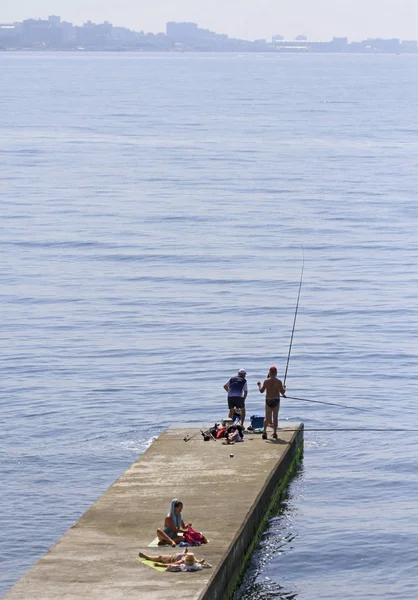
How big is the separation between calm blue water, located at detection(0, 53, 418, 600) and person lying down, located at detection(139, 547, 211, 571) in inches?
94.0

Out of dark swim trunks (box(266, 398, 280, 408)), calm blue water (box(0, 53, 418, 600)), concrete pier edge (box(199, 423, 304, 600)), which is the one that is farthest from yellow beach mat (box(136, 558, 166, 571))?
dark swim trunks (box(266, 398, 280, 408))

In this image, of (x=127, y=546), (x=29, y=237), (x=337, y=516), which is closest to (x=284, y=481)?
(x=337, y=516)

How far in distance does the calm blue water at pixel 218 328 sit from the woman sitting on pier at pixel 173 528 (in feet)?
6.21

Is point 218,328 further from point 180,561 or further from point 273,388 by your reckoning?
point 180,561

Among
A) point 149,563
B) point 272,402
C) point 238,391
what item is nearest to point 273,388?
point 272,402

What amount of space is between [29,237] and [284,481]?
3448 cm

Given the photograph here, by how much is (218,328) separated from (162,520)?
19525mm

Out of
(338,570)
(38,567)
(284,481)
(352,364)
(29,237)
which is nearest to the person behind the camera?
(38,567)

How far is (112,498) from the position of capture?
72.7 feet

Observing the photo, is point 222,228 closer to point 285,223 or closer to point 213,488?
point 285,223

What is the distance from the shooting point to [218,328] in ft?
132

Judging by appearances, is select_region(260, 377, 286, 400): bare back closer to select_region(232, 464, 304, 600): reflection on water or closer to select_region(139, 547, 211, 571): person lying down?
select_region(232, 464, 304, 600): reflection on water

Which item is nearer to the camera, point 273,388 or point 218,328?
point 273,388

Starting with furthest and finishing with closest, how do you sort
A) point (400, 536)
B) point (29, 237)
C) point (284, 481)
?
1. point (29, 237)
2. point (284, 481)
3. point (400, 536)
